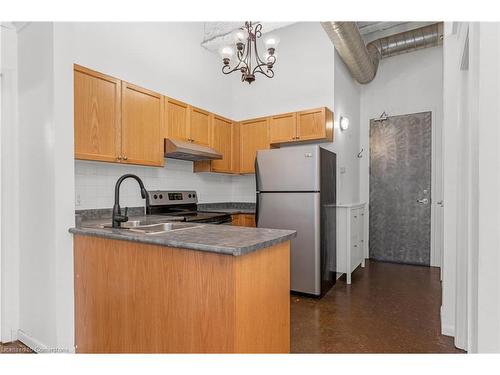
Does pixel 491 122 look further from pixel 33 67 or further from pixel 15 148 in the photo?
pixel 15 148

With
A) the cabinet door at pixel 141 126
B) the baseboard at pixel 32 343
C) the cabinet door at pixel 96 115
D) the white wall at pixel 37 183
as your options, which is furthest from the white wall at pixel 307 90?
the baseboard at pixel 32 343

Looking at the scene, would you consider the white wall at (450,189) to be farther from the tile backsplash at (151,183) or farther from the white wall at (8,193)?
the white wall at (8,193)

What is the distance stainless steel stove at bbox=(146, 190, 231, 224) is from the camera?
126 inches

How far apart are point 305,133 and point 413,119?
1.97 meters

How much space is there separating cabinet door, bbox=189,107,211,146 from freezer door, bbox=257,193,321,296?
119 cm

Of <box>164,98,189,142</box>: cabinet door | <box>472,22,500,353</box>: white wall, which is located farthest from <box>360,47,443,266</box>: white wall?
<box>472,22,500,353</box>: white wall

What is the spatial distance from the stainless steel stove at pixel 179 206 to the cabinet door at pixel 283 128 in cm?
127

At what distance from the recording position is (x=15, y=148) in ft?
7.06

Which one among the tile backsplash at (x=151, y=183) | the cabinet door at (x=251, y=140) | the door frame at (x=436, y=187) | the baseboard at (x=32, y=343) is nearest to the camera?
the baseboard at (x=32, y=343)

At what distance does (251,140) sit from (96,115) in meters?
2.18

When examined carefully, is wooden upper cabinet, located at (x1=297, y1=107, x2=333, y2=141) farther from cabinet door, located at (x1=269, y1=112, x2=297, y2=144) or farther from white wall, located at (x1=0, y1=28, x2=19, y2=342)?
white wall, located at (x1=0, y1=28, x2=19, y2=342)

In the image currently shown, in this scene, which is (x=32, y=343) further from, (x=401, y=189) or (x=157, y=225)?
(x=401, y=189)

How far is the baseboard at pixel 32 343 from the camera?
1970mm

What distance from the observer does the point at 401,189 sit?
4.48 metres
